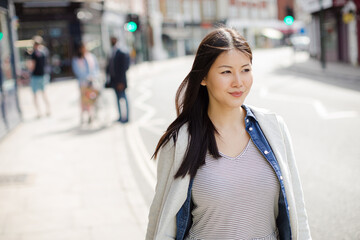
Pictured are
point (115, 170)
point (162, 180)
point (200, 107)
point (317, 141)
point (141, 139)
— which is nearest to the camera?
point (162, 180)

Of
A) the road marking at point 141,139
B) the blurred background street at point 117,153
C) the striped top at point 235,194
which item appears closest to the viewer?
the striped top at point 235,194

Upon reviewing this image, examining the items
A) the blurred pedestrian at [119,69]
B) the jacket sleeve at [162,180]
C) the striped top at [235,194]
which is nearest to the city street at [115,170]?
the blurred pedestrian at [119,69]

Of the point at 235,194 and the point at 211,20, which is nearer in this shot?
the point at 235,194

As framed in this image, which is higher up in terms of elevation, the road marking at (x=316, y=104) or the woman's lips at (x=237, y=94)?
the woman's lips at (x=237, y=94)

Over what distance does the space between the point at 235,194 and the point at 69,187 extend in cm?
424

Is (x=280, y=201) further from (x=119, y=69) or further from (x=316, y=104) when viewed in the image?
(x=316, y=104)

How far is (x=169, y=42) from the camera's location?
176ft

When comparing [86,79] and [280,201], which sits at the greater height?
[86,79]

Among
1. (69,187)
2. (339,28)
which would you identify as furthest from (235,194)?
(339,28)

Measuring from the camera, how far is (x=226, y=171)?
6.70 feet

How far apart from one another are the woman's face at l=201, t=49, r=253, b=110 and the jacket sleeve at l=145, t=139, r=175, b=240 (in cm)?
32

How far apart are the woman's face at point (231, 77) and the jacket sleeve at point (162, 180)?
0.32 metres

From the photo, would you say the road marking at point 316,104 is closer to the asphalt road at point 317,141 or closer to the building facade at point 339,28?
the asphalt road at point 317,141

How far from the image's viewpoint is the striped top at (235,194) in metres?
2.04
